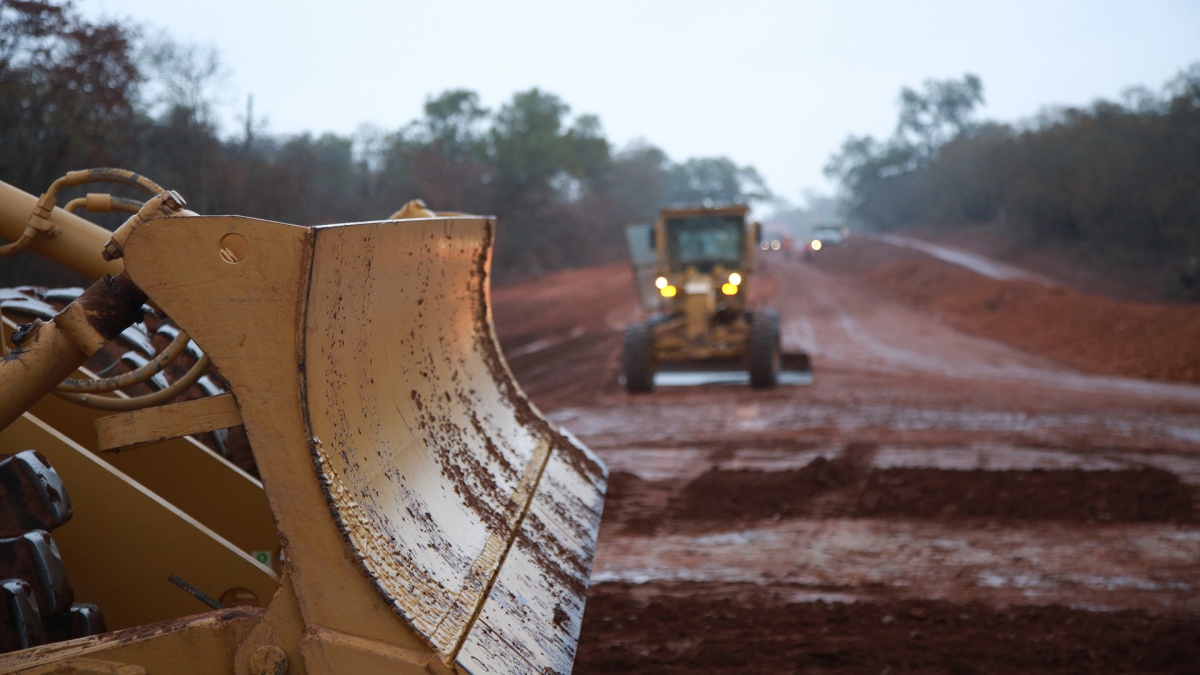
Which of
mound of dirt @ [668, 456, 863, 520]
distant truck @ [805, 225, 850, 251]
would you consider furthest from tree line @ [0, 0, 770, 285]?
distant truck @ [805, 225, 850, 251]

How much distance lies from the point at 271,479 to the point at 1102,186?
40959 mm

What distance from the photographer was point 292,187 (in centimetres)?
2103

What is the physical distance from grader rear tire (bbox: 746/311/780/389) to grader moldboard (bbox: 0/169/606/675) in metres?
9.86

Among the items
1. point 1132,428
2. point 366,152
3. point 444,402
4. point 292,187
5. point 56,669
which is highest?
A: point 366,152

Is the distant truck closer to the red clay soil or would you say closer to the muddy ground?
the red clay soil

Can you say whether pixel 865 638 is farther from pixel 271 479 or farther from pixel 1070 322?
pixel 1070 322

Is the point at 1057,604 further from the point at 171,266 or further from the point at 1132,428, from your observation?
the point at 1132,428

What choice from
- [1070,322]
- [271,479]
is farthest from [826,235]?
[271,479]

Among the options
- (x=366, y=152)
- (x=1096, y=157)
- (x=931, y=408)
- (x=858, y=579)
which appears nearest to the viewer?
(x=858, y=579)

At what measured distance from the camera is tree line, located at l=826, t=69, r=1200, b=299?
32.5 m

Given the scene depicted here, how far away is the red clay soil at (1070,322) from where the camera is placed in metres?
15.9

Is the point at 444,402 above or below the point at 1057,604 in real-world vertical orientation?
above

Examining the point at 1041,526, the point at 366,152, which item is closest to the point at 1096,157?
the point at 366,152

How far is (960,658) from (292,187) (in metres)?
19.0
